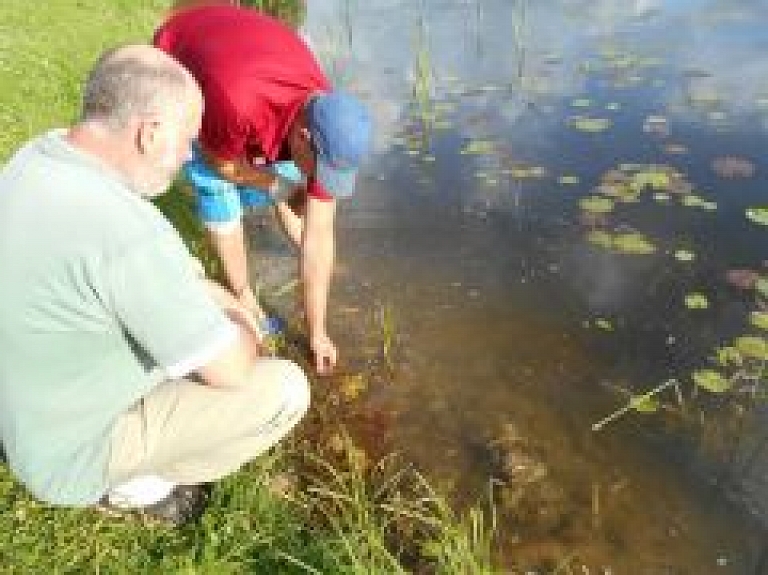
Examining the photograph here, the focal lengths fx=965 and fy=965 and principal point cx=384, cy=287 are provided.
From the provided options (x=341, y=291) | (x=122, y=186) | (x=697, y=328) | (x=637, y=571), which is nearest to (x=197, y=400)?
(x=122, y=186)

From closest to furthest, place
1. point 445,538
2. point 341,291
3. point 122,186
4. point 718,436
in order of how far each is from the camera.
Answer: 1. point 122,186
2. point 445,538
3. point 718,436
4. point 341,291

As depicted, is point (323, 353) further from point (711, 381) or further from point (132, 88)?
point (132, 88)

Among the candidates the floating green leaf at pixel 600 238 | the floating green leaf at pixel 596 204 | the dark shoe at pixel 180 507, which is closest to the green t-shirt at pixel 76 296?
the dark shoe at pixel 180 507

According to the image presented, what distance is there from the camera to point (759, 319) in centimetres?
552

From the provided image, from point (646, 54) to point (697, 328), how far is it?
4.82 meters

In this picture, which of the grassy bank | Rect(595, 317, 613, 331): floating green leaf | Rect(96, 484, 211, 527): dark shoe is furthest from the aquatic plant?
Rect(96, 484, 211, 527): dark shoe

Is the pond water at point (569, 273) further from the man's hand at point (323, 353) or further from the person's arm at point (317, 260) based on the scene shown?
the person's arm at point (317, 260)

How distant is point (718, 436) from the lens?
4.75 m

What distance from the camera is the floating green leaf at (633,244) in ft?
20.8

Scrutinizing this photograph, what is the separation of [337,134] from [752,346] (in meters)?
2.72

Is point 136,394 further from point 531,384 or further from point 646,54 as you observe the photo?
point 646,54

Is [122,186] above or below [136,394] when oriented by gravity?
above

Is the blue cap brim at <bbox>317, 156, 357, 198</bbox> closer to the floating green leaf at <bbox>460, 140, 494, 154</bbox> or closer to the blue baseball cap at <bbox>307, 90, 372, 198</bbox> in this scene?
the blue baseball cap at <bbox>307, 90, 372, 198</bbox>

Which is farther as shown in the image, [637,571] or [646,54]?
[646,54]
